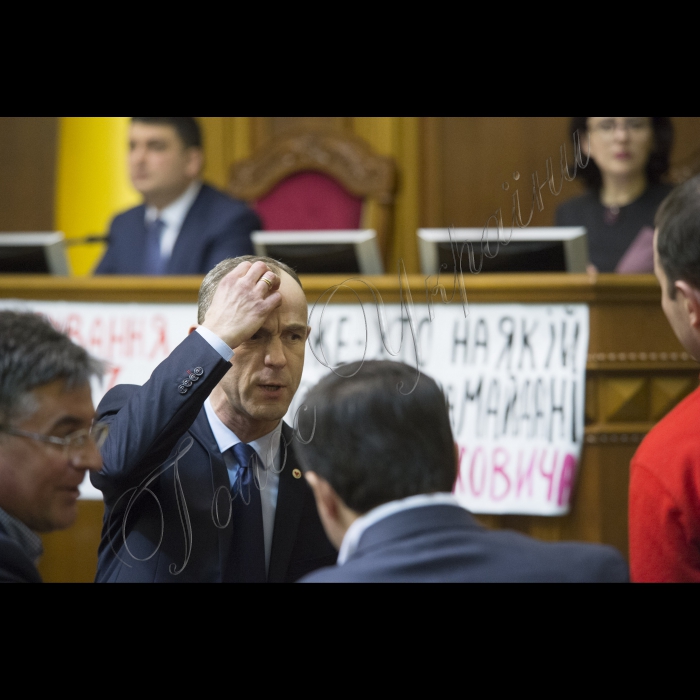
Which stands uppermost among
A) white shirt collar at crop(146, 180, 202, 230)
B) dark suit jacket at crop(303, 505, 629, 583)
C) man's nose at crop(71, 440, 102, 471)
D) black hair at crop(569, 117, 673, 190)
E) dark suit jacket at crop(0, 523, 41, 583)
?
black hair at crop(569, 117, 673, 190)

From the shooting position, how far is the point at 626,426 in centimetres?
161

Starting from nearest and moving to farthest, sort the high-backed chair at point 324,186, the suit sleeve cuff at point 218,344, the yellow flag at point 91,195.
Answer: the suit sleeve cuff at point 218,344, the yellow flag at point 91,195, the high-backed chair at point 324,186

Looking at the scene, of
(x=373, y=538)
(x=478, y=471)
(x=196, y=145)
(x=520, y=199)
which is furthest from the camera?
(x=196, y=145)

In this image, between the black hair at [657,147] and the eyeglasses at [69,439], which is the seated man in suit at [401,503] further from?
the black hair at [657,147]

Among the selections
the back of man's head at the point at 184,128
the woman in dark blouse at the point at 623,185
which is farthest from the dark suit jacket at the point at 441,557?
the back of man's head at the point at 184,128

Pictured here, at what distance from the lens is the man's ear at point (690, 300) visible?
41.8 inches

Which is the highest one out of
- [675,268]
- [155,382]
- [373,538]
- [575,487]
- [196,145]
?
[196,145]

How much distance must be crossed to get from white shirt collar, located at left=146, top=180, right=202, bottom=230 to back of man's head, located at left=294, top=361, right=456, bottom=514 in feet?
3.00

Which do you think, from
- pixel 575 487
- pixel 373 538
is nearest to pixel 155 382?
pixel 373 538

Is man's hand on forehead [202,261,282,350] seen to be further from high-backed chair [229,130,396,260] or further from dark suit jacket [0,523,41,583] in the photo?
high-backed chair [229,130,396,260]

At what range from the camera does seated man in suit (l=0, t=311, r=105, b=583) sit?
3.63 feet

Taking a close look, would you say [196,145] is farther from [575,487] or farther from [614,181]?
[575,487]

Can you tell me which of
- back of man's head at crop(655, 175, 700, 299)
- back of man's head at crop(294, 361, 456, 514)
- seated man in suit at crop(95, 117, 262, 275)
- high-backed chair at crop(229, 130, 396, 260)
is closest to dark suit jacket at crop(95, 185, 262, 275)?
seated man in suit at crop(95, 117, 262, 275)

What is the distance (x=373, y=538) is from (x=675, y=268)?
496 mm
